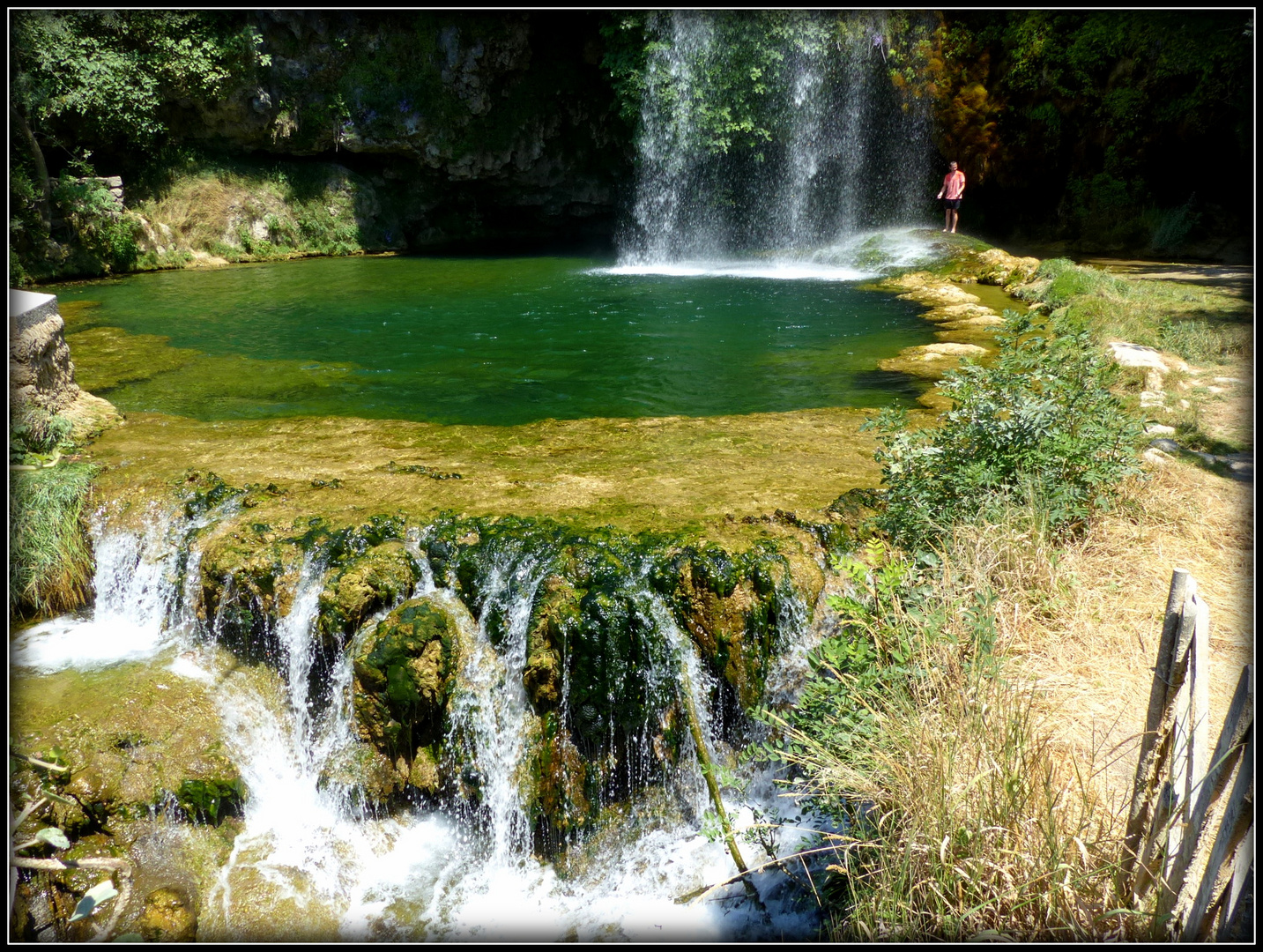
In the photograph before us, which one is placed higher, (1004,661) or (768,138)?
(768,138)

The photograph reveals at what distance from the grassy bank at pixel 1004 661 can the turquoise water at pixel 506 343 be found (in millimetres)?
2810

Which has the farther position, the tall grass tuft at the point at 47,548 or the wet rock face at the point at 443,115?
the wet rock face at the point at 443,115

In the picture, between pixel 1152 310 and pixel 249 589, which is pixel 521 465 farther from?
pixel 1152 310

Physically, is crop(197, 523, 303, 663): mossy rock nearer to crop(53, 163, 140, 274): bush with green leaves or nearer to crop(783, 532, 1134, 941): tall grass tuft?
crop(783, 532, 1134, 941): tall grass tuft

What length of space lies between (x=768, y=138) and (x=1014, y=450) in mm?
15684

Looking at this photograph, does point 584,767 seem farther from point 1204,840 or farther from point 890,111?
point 890,111

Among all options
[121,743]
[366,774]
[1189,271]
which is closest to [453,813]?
[366,774]

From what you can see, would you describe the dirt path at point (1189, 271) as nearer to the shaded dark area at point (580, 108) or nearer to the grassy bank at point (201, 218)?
the shaded dark area at point (580, 108)

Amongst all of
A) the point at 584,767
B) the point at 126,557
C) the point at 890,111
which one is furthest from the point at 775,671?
the point at 890,111

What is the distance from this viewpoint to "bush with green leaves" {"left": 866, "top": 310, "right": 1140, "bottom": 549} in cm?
423

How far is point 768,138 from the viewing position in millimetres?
18156

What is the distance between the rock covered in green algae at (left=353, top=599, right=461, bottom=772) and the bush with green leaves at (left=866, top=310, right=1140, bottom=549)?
254 centimetres

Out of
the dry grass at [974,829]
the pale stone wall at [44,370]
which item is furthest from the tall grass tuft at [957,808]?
the pale stone wall at [44,370]

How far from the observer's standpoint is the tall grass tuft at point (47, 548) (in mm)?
5027
